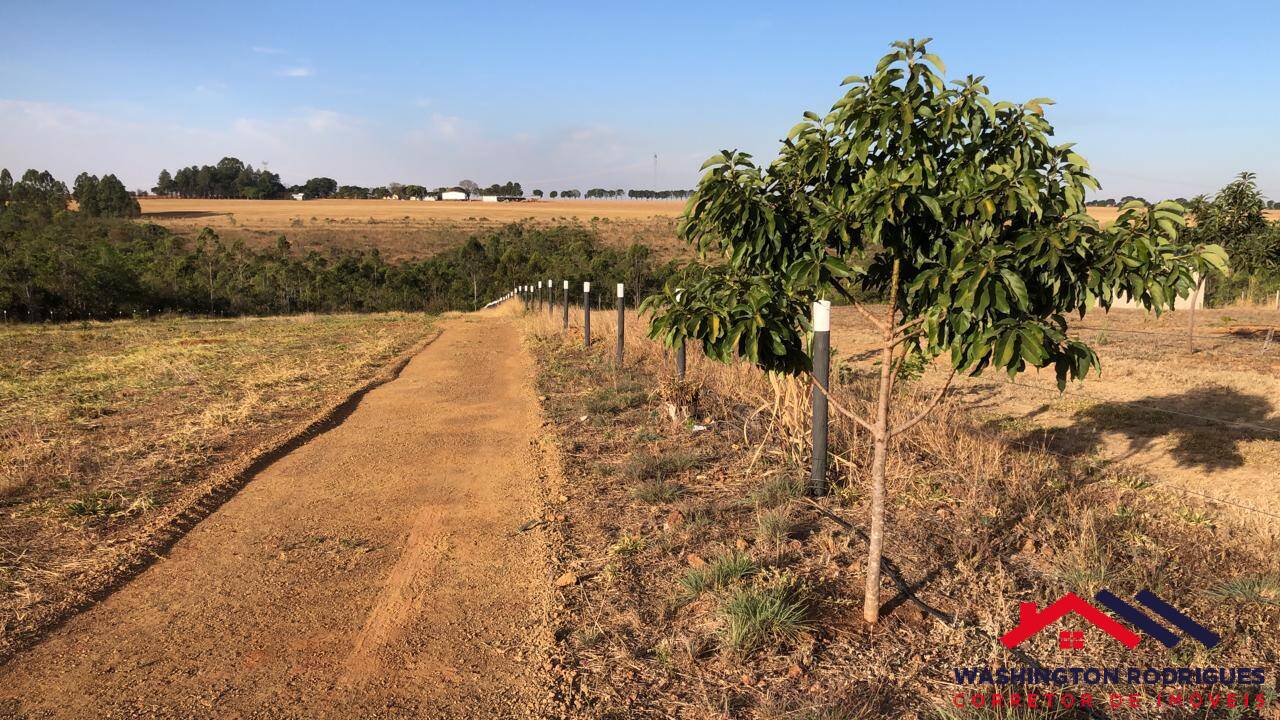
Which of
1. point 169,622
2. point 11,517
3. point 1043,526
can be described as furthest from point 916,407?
point 11,517

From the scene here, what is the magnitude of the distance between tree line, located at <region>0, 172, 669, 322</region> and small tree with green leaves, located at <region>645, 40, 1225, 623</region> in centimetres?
2081

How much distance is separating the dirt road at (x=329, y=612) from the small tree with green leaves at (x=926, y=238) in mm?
1696

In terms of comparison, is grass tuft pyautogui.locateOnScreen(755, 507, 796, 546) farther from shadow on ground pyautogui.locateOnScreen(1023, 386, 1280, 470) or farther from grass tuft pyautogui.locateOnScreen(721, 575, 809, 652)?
shadow on ground pyautogui.locateOnScreen(1023, 386, 1280, 470)

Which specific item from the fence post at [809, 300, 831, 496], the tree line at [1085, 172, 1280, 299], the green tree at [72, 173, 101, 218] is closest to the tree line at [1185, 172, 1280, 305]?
the tree line at [1085, 172, 1280, 299]

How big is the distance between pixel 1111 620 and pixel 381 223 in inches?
3059

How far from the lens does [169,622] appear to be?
3.60m

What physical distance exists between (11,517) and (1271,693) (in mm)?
6770

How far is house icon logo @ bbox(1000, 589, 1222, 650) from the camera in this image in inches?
130

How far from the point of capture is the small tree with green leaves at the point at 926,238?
→ 268 cm

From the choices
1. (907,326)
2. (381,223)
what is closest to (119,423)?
(907,326)

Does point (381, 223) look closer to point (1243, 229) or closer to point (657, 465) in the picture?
point (1243, 229)

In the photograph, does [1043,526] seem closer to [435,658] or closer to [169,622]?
[435,658]

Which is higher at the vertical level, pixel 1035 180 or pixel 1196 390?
pixel 1035 180

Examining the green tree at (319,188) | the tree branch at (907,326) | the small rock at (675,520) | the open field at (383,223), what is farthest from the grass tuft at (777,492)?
the green tree at (319,188)
